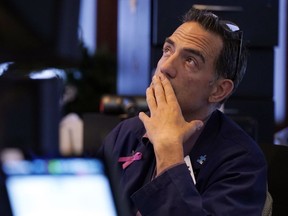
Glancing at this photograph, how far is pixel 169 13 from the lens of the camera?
2002mm

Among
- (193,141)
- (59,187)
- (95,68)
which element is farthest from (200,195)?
(95,68)

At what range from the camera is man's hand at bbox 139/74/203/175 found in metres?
1.18

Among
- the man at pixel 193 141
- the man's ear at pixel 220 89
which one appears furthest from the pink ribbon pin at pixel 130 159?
the man's ear at pixel 220 89

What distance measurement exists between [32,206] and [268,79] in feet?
5.82

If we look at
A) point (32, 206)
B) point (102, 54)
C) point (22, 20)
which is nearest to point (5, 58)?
point (22, 20)

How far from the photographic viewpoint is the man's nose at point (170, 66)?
52.2 inches

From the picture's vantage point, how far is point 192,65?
1.38m

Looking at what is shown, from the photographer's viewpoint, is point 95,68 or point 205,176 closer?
point 205,176

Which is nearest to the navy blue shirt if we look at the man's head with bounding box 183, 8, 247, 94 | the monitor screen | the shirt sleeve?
the shirt sleeve

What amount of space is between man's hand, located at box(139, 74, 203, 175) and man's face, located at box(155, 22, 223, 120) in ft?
0.15

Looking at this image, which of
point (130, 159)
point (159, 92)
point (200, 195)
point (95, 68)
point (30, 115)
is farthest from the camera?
point (95, 68)

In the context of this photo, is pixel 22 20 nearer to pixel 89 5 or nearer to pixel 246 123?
pixel 246 123

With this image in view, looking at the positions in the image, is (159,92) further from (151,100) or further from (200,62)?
(200,62)

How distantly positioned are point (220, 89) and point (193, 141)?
17cm
